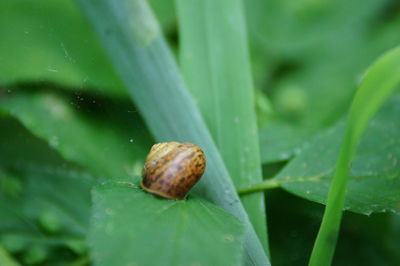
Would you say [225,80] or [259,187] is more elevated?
[225,80]

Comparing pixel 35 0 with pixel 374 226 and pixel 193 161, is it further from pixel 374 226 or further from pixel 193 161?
pixel 374 226

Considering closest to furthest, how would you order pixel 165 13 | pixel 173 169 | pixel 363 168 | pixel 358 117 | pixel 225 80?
pixel 358 117, pixel 173 169, pixel 363 168, pixel 225 80, pixel 165 13

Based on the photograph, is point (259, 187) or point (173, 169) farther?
point (259, 187)

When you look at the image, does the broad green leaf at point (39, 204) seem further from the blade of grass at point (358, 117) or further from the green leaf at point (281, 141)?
the blade of grass at point (358, 117)

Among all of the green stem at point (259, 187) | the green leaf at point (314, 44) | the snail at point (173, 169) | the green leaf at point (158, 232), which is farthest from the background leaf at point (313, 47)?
the green leaf at point (158, 232)

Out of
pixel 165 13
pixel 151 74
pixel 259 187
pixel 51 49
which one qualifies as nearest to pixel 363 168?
pixel 259 187

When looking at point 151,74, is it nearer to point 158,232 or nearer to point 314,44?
point 158,232

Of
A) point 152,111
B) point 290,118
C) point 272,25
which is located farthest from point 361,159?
point 272,25

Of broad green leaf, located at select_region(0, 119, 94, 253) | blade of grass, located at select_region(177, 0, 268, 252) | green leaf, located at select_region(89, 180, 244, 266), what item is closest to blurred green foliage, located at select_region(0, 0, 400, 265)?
broad green leaf, located at select_region(0, 119, 94, 253)

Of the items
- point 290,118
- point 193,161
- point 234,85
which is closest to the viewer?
point 193,161
